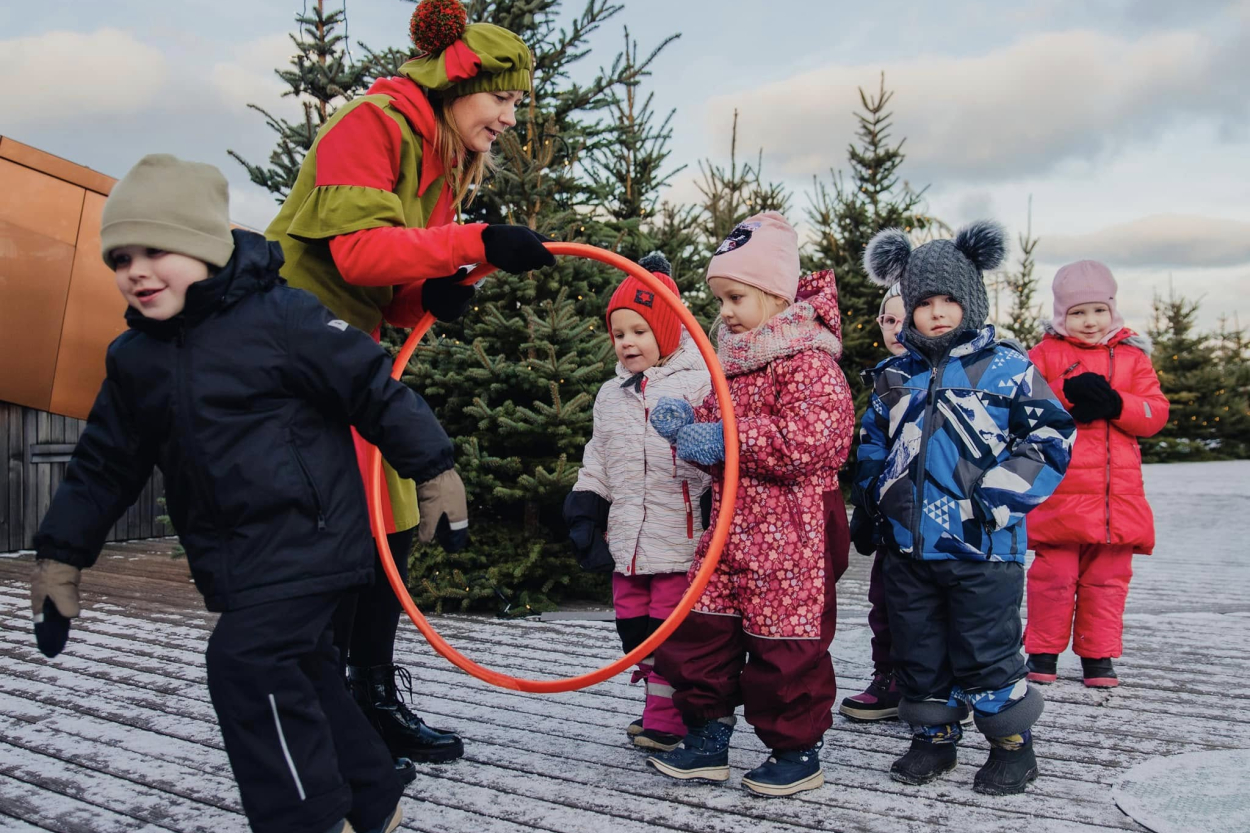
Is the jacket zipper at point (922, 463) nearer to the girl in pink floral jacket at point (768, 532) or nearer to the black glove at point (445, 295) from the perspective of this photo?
the girl in pink floral jacket at point (768, 532)

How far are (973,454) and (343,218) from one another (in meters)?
2.03

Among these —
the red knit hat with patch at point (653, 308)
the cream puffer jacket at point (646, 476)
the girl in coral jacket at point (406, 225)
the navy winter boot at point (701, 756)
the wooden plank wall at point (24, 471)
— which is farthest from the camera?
the wooden plank wall at point (24, 471)

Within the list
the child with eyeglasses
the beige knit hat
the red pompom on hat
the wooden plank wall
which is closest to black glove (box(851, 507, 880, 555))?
the child with eyeglasses

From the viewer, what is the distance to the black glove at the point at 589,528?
136 inches

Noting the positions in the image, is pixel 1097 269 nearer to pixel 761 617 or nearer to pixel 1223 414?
pixel 761 617

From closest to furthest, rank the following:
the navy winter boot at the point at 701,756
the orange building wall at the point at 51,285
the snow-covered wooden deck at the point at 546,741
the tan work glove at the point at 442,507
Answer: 1. the tan work glove at the point at 442,507
2. the snow-covered wooden deck at the point at 546,741
3. the navy winter boot at the point at 701,756
4. the orange building wall at the point at 51,285

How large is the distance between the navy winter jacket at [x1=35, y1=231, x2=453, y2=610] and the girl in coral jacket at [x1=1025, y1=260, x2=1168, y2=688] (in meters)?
3.11

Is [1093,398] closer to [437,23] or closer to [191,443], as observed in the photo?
[437,23]

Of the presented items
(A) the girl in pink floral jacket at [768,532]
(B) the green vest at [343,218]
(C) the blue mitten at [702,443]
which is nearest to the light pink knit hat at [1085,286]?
(A) the girl in pink floral jacket at [768,532]

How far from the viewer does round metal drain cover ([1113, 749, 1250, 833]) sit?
102 inches

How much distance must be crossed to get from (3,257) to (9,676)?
4646 millimetres

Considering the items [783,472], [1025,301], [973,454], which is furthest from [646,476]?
[1025,301]

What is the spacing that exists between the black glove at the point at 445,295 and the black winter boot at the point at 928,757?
2018 millimetres

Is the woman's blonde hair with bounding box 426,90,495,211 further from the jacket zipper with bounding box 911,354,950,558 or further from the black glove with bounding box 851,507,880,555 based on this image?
the black glove with bounding box 851,507,880,555
